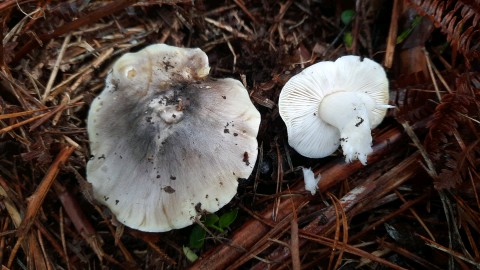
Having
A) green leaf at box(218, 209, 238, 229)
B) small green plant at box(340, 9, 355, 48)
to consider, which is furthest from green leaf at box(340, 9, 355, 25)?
green leaf at box(218, 209, 238, 229)

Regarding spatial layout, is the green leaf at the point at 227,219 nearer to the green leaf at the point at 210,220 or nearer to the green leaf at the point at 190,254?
the green leaf at the point at 210,220

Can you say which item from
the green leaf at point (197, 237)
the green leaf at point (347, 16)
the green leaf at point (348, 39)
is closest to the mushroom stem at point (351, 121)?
the green leaf at point (348, 39)

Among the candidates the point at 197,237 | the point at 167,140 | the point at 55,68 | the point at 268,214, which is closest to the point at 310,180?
the point at 268,214

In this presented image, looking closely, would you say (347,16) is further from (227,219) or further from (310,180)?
(227,219)

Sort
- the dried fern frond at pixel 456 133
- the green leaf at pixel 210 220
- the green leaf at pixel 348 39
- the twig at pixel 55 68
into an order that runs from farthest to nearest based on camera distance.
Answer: the green leaf at pixel 348 39, the twig at pixel 55 68, the green leaf at pixel 210 220, the dried fern frond at pixel 456 133

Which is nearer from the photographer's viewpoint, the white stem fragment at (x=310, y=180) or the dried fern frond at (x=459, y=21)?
the dried fern frond at (x=459, y=21)

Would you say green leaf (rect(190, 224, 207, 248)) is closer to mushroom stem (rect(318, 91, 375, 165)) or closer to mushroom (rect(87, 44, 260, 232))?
mushroom (rect(87, 44, 260, 232))

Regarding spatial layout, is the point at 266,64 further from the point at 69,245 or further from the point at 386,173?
the point at 69,245
